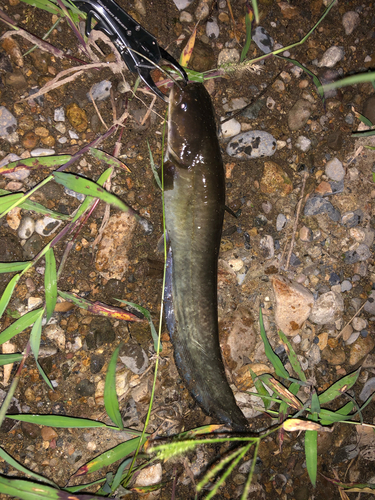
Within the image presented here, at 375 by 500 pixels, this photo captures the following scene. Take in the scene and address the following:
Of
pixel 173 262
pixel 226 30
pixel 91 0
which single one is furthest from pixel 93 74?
pixel 173 262

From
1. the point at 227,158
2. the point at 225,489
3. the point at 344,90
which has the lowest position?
the point at 225,489

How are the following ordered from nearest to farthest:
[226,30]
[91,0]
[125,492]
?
[91,0], [125,492], [226,30]

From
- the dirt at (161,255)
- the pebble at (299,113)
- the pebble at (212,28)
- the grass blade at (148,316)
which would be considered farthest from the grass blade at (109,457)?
the pebble at (212,28)

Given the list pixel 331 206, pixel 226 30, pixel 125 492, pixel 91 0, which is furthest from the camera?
pixel 331 206

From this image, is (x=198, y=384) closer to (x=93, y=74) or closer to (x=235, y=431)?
(x=235, y=431)

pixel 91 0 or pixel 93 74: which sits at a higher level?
pixel 91 0

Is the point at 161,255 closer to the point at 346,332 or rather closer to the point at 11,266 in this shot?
the point at 11,266
